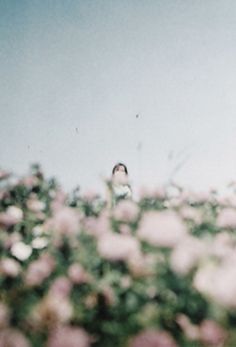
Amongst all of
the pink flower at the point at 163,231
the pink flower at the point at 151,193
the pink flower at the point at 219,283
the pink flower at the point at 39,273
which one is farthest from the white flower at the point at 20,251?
the pink flower at the point at 219,283

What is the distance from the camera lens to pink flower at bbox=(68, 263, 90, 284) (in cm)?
234

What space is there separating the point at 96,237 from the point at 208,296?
891 mm

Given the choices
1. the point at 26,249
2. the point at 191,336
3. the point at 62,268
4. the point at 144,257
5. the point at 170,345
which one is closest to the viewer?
the point at 170,345

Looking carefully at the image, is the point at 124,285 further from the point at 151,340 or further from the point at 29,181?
the point at 29,181

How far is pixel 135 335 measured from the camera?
6.16 ft

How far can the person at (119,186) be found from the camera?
3893 mm

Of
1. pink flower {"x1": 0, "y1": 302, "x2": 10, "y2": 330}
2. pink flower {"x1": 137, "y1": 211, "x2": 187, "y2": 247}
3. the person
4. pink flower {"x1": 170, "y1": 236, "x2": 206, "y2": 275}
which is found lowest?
the person

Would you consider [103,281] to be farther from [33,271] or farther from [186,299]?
[186,299]

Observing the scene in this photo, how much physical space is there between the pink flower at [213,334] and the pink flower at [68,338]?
0.43m

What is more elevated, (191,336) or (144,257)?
(144,257)

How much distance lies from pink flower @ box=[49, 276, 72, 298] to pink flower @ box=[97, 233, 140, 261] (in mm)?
219

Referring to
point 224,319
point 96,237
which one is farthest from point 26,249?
point 224,319

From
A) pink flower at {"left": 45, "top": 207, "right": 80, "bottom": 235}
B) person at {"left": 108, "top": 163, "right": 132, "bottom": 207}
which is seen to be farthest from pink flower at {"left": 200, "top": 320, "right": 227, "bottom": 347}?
person at {"left": 108, "top": 163, "right": 132, "bottom": 207}

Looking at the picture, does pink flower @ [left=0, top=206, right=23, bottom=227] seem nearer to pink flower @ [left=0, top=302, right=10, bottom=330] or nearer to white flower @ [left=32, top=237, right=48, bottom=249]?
white flower @ [left=32, top=237, right=48, bottom=249]
